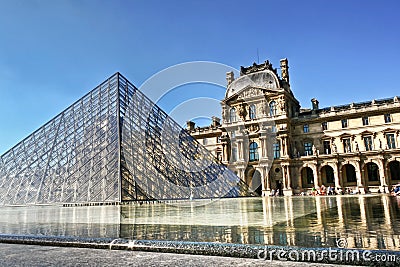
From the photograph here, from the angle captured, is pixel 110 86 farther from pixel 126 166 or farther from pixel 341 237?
pixel 341 237

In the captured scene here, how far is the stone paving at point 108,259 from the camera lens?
235cm

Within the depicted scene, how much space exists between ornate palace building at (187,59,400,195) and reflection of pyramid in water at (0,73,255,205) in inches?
681

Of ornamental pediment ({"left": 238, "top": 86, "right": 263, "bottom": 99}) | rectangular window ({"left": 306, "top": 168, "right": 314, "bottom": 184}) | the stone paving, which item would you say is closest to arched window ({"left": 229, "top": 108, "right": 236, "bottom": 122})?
ornamental pediment ({"left": 238, "top": 86, "right": 263, "bottom": 99})

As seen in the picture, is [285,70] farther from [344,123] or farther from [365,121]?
[365,121]

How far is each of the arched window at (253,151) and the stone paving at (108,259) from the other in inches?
1415

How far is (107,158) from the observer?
47.8ft

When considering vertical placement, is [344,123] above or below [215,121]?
below

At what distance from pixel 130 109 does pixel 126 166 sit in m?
4.14

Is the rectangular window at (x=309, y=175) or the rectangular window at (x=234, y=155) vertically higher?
the rectangular window at (x=234, y=155)

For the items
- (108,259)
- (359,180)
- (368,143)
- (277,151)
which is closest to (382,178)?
(359,180)

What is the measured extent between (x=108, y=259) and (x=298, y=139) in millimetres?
37079

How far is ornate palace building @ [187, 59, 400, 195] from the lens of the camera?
32375 millimetres

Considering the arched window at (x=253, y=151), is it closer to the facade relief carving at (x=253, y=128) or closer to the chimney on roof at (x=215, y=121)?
the facade relief carving at (x=253, y=128)

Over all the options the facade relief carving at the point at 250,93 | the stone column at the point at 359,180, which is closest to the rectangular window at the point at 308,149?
the stone column at the point at 359,180
